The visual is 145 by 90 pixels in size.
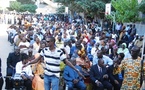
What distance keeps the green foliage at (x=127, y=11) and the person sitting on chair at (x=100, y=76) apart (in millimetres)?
13096

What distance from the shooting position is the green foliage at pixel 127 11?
2170 centimetres

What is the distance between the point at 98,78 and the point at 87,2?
22525mm

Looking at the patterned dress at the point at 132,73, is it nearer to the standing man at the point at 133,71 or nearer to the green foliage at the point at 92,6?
the standing man at the point at 133,71

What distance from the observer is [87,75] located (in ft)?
30.0

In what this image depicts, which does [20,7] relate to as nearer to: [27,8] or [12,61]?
[27,8]

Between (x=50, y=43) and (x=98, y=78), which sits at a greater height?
(x=50, y=43)

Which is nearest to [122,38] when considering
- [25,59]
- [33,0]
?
[25,59]

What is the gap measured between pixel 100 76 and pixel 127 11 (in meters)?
13.5

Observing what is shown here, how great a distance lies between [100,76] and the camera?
878 cm

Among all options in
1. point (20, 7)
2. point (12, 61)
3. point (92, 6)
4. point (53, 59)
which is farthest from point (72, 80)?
point (20, 7)

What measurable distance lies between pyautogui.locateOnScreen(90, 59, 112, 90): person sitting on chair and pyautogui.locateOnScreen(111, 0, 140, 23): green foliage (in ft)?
43.0

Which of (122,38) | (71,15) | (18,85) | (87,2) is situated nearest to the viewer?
(18,85)

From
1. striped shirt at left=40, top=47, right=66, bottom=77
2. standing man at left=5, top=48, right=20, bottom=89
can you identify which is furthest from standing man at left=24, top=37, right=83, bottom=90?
standing man at left=5, top=48, right=20, bottom=89

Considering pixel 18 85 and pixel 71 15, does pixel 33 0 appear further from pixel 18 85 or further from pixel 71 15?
pixel 18 85
